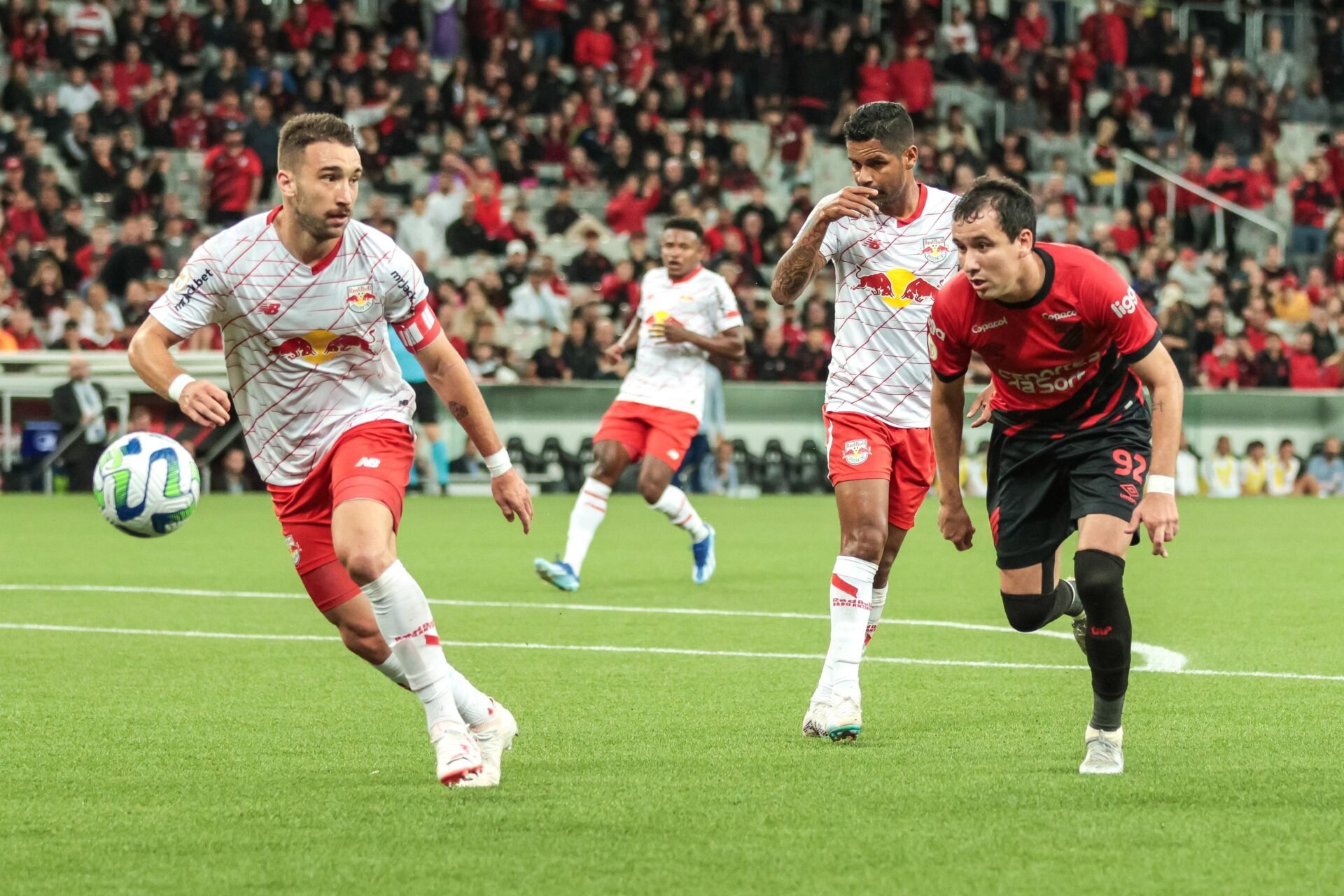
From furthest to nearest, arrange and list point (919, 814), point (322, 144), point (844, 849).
→ point (322, 144) < point (919, 814) < point (844, 849)

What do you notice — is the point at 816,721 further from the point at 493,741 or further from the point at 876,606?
the point at 493,741

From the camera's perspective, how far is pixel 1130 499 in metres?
6.20

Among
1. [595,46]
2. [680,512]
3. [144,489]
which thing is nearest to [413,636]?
[144,489]

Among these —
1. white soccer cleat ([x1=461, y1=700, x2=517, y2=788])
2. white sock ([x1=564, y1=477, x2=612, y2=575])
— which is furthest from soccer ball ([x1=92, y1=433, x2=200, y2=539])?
white sock ([x1=564, y1=477, x2=612, y2=575])

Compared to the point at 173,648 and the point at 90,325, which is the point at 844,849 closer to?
the point at 173,648

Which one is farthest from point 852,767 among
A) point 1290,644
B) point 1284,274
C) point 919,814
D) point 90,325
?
point 1284,274

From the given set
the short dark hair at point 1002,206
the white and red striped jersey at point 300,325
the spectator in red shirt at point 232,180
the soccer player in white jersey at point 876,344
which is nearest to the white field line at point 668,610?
the soccer player in white jersey at point 876,344

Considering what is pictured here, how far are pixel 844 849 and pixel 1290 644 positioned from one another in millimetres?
5526

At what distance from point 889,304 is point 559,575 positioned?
5311 mm

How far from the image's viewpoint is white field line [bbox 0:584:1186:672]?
9141 millimetres

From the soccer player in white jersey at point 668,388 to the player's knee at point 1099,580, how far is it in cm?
699

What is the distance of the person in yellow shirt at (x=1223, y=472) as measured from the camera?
25.6 m

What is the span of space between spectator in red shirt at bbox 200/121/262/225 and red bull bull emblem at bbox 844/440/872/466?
18.0m

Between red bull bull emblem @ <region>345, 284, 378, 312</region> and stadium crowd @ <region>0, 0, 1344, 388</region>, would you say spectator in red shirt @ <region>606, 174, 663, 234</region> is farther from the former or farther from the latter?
red bull bull emblem @ <region>345, 284, 378, 312</region>
